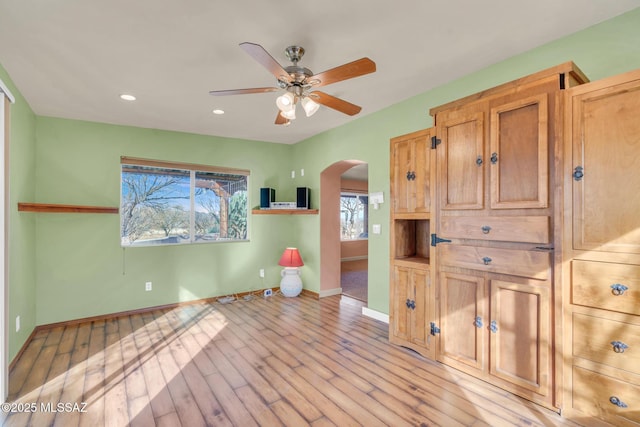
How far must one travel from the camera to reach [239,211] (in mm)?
5223

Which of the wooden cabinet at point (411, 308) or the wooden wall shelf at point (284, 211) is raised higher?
the wooden wall shelf at point (284, 211)


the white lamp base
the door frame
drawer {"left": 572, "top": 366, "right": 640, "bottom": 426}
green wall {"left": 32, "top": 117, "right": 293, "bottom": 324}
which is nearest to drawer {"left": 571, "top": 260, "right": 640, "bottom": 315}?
drawer {"left": 572, "top": 366, "right": 640, "bottom": 426}

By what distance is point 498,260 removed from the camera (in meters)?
2.33

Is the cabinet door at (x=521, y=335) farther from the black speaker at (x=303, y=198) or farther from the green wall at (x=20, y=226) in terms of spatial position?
the green wall at (x=20, y=226)

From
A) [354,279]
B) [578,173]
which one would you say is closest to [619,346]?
[578,173]

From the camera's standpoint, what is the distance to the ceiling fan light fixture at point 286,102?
2189 mm

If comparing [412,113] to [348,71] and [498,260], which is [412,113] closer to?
[348,71]

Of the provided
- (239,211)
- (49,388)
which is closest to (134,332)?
(49,388)

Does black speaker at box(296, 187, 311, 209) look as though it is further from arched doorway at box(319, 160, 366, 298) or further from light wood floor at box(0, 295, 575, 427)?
light wood floor at box(0, 295, 575, 427)

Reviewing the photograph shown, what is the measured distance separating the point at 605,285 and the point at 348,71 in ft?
6.57

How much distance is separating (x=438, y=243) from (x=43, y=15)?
3258 mm

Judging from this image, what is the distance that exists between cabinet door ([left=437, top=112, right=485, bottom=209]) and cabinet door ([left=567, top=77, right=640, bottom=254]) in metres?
0.59

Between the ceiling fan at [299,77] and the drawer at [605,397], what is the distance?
230 centimetres

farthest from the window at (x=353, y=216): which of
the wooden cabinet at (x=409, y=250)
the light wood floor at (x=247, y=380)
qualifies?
the wooden cabinet at (x=409, y=250)
